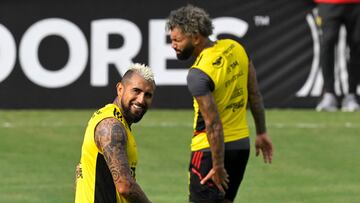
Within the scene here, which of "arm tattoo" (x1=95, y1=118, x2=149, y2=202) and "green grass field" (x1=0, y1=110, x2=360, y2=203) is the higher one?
"arm tattoo" (x1=95, y1=118, x2=149, y2=202)

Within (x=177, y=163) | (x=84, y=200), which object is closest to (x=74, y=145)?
(x=177, y=163)

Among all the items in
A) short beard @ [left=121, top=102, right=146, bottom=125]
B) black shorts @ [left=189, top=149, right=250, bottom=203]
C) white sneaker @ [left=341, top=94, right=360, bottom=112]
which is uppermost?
short beard @ [left=121, top=102, right=146, bottom=125]

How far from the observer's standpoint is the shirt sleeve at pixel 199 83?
31.4ft

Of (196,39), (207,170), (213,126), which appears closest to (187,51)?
(196,39)

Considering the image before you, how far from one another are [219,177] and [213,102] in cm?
63

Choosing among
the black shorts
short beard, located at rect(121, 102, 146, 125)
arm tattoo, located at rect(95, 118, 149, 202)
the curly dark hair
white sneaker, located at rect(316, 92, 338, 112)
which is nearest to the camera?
arm tattoo, located at rect(95, 118, 149, 202)

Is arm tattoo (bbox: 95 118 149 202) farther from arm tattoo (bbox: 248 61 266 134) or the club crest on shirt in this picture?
arm tattoo (bbox: 248 61 266 134)

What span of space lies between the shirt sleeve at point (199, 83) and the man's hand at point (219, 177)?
2.12 feet

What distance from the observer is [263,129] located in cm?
1051

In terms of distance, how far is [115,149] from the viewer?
24.1ft

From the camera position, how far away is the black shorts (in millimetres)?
9914

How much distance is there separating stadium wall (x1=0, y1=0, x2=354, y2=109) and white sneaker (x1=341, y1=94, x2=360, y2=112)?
0.26 meters

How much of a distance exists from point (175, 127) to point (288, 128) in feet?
5.47

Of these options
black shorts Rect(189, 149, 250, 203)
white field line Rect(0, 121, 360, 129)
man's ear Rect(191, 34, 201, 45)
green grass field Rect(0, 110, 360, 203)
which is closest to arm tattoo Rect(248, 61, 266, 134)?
black shorts Rect(189, 149, 250, 203)
